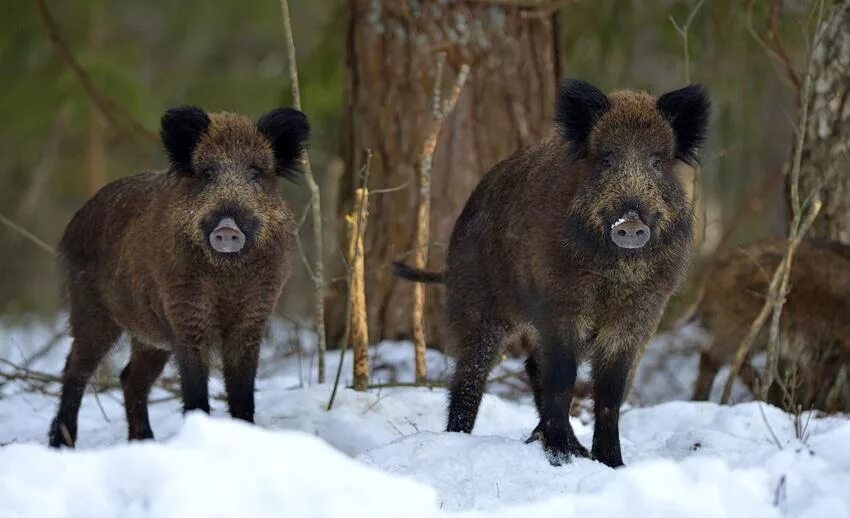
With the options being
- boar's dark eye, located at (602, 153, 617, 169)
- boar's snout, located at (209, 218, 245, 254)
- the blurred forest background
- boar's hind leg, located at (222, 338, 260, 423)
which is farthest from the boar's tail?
boar's dark eye, located at (602, 153, 617, 169)

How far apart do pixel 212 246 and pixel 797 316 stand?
5.60 m

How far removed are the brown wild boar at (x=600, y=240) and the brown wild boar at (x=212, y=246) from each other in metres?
1.24

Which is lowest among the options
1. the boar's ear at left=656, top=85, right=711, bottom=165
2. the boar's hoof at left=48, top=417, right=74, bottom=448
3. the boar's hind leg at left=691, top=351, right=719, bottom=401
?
the boar's hind leg at left=691, top=351, right=719, bottom=401

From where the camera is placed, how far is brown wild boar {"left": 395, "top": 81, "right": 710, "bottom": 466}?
17.2 ft

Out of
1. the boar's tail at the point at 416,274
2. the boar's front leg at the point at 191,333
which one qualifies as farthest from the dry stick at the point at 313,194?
the boar's front leg at the point at 191,333

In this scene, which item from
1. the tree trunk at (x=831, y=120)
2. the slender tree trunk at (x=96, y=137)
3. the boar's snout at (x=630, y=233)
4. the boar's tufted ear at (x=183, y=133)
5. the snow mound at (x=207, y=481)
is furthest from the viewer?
the slender tree trunk at (x=96, y=137)

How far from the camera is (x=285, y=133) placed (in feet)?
20.3

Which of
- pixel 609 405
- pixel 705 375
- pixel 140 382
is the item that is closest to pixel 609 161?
pixel 609 405

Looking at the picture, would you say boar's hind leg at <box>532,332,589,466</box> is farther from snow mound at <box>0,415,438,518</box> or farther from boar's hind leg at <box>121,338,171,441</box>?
boar's hind leg at <box>121,338,171,441</box>

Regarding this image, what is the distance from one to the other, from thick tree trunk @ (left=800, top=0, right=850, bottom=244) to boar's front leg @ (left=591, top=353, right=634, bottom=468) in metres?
3.63

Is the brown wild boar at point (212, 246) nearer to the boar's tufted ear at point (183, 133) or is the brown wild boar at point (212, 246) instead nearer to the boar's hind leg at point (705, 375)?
the boar's tufted ear at point (183, 133)

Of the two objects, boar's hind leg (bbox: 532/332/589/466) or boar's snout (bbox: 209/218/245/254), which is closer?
boar's hind leg (bbox: 532/332/589/466)

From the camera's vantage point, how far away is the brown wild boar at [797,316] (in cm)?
905

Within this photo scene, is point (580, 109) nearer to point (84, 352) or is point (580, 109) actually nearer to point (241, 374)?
point (241, 374)
